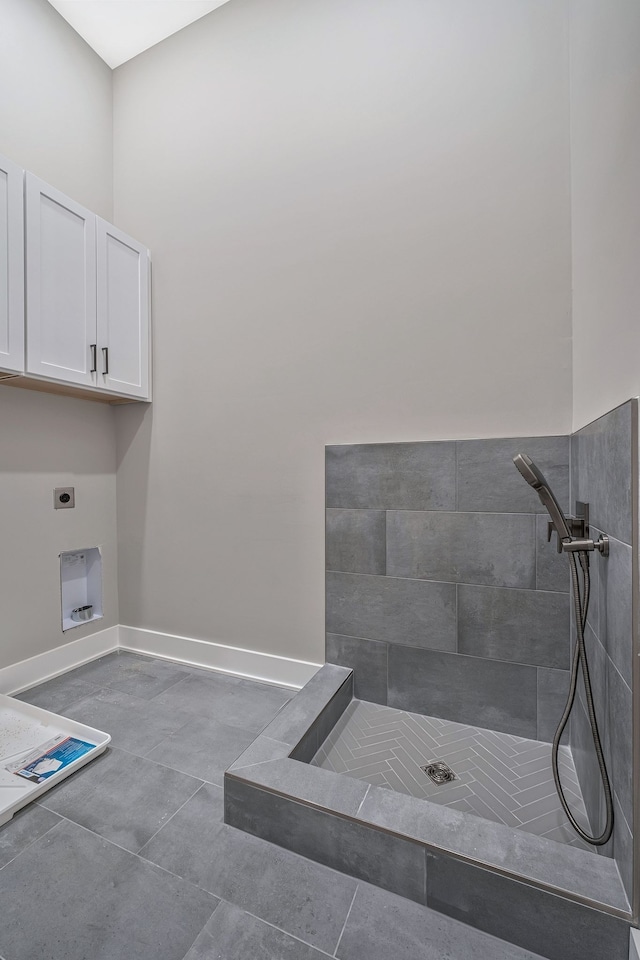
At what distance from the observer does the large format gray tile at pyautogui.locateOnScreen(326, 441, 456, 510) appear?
5.56ft

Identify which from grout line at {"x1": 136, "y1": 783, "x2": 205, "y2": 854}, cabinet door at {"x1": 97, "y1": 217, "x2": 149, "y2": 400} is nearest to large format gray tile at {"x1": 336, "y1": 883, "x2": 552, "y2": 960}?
grout line at {"x1": 136, "y1": 783, "x2": 205, "y2": 854}

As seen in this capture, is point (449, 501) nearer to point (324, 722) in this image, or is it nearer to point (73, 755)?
point (324, 722)

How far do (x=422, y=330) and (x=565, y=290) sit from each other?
19.9 inches

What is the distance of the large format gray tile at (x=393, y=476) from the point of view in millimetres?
1693

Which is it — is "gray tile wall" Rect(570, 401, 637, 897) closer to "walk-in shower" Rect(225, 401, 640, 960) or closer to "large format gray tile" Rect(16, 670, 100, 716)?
"walk-in shower" Rect(225, 401, 640, 960)

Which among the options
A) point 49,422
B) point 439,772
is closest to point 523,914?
point 439,772

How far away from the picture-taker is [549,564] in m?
1.53

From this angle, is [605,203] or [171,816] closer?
[605,203]

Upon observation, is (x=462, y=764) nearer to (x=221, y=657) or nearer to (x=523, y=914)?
(x=523, y=914)

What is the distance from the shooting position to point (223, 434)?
2146 mm

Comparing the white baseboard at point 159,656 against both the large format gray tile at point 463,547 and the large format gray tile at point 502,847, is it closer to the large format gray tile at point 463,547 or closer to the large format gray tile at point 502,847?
the large format gray tile at point 463,547

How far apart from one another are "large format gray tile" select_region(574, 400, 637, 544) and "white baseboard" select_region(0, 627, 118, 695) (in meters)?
2.34

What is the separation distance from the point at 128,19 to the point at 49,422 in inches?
82.6

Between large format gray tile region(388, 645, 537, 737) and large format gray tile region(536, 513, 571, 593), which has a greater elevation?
large format gray tile region(536, 513, 571, 593)
